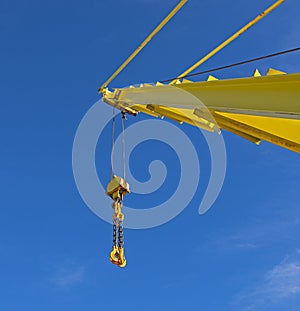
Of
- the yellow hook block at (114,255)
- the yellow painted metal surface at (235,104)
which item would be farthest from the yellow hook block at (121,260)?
the yellow painted metal surface at (235,104)

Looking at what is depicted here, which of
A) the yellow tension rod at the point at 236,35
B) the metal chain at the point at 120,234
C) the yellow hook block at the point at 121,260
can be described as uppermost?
the yellow tension rod at the point at 236,35

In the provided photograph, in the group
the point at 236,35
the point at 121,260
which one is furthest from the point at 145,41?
the point at 121,260

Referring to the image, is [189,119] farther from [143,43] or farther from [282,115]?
[282,115]

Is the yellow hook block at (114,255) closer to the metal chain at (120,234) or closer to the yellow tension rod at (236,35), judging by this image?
the metal chain at (120,234)

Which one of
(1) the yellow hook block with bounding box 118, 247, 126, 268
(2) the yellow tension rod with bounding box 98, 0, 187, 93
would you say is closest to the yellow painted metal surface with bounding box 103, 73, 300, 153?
(2) the yellow tension rod with bounding box 98, 0, 187, 93

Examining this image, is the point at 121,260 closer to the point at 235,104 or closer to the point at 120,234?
the point at 120,234

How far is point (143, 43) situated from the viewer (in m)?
7.07

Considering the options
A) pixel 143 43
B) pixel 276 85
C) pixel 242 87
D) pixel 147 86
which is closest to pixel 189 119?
pixel 147 86

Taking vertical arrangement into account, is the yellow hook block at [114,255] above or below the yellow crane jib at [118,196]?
below

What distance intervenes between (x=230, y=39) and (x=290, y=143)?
1.49 meters

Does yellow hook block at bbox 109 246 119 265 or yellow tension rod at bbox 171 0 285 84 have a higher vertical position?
yellow tension rod at bbox 171 0 285 84

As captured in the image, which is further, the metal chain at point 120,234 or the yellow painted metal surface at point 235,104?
the metal chain at point 120,234

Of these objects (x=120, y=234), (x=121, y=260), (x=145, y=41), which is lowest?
(x=121, y=260)

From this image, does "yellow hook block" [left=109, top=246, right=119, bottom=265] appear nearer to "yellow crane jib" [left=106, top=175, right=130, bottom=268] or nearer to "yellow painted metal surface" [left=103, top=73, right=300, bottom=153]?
"yellow crane jib" [left=106, top=175, right=130, bottom=268]
